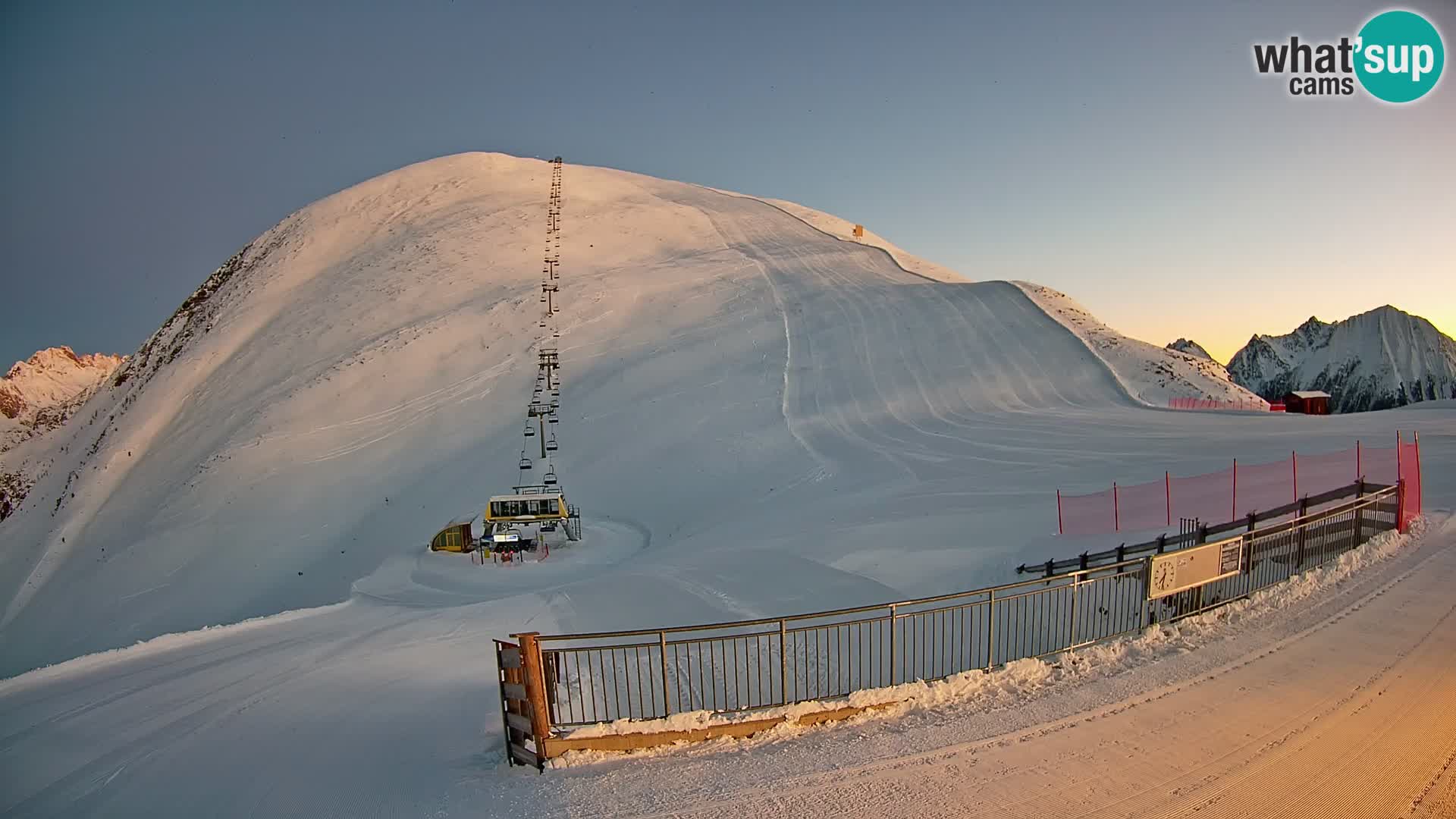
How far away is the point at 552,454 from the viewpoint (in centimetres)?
3066

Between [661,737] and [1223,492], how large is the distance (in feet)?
51.2

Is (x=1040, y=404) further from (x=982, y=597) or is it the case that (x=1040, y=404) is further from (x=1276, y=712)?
(x=1276, y=712)

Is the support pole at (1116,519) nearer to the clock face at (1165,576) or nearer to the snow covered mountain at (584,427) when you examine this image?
the snow covered mountain at (584,427)

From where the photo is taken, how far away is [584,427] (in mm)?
32125

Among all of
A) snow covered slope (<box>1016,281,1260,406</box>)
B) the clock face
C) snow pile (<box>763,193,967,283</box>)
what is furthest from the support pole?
snow pile (<box>763,193,967,283</box>)

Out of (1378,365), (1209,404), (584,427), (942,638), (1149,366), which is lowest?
(942,638)

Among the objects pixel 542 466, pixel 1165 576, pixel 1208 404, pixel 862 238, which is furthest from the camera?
pixel 862 238

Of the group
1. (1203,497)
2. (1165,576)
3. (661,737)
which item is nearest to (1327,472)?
(1203,497)

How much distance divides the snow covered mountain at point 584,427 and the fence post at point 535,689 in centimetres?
694

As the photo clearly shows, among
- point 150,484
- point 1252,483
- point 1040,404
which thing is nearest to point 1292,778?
point 1252,483

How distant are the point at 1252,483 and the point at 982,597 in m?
7.75

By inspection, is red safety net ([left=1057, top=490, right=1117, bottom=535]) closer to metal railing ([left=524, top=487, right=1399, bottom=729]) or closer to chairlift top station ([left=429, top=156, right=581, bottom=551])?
metal railing ([left=524, top=487, right=1399, bottom=729])

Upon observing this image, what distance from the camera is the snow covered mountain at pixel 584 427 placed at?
1939cm

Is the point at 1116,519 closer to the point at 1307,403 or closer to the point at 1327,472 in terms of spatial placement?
the point at 1327,472
